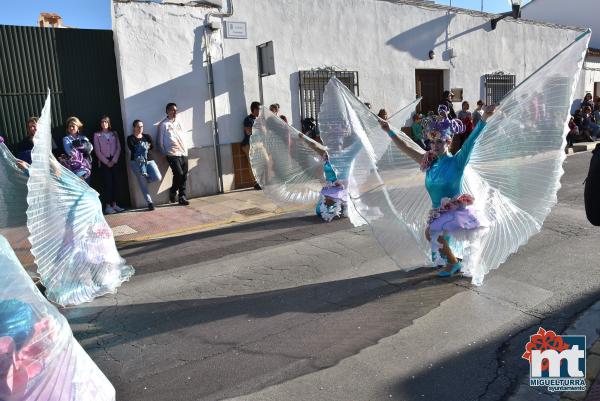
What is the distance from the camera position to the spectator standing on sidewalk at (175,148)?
31.0ft

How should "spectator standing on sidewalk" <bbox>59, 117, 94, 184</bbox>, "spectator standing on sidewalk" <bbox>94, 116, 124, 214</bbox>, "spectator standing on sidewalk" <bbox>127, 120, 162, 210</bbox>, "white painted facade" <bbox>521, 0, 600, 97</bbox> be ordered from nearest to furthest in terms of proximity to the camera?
"spectator standing on sidewalk" <bbox>59, 117, 94, 184</bbox> → "spectator standing on sidewalk" <bbox>94, 116, 124, 214</bbox> → "spectator standing on sidewalk" <bbox>127, 120, 162, 210</bbox> → "white painted facade" <bbox>521, 0, 600, 97</bbox>

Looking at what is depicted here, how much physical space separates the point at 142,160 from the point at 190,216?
4.86 ft

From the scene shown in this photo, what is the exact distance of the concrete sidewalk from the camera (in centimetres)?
772

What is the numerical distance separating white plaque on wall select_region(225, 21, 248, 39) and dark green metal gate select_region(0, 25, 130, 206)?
2421 mm

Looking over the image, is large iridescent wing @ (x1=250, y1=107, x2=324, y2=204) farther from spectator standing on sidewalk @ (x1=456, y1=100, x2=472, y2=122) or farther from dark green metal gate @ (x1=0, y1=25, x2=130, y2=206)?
spectator standing on sidewalk @ (x1=456, y1=100, x2=472, y2=122)

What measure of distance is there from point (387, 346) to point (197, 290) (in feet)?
7.15

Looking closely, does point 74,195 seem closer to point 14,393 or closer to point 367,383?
point 14,393

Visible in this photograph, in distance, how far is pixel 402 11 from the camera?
13375mm

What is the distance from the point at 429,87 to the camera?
14.8 m

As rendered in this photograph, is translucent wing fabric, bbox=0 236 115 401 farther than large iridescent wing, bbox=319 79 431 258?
No

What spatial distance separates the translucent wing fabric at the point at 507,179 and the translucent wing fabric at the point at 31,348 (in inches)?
115

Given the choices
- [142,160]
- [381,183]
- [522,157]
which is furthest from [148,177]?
[522,157]

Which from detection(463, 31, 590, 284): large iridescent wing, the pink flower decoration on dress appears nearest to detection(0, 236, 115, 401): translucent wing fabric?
the pink flower decoration on dress

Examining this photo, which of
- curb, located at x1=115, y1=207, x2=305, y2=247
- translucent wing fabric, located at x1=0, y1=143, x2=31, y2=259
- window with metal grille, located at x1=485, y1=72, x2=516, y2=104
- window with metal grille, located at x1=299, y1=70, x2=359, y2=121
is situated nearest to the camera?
translucent wing fabric, located at x1=0, y1=143, x2=31, y2=259
